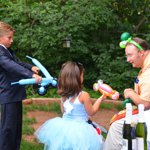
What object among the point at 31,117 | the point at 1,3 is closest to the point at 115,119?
the point at 31,117

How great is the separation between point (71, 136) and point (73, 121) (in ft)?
0.54

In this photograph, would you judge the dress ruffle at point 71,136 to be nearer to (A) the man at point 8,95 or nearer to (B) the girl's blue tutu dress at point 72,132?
(B) the girl's blue tutu dress at point 72,132

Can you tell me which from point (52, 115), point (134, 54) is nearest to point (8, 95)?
point (134, 54)

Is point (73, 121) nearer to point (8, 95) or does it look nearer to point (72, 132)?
point (72, 132)

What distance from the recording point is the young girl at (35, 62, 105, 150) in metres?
3.48

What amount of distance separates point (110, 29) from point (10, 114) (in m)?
5.11

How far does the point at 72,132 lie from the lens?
3.49 metres

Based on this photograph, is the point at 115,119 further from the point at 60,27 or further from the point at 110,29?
the point at 110,29

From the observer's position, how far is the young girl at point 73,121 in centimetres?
348

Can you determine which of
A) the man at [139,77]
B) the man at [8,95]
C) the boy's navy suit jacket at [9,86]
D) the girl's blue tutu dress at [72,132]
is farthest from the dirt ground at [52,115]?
the man at [139,77]

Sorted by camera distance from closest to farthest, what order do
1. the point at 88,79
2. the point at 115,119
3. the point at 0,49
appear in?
1. the point at 115,119
2. the point at 0,49
3. the point at 88,79

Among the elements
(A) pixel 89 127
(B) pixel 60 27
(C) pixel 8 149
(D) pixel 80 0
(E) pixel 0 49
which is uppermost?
(D) pixel 80 0

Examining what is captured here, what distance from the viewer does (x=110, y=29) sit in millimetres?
8617

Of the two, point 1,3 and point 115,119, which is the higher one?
point 1,3
